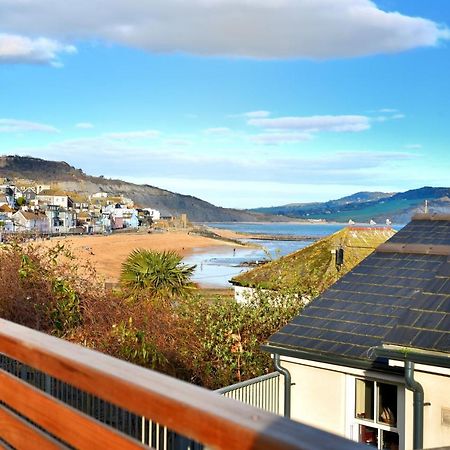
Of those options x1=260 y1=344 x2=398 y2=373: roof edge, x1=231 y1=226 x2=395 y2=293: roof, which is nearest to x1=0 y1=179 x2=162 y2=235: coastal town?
x1=231 y1=226 x2=395 y2=293: roof

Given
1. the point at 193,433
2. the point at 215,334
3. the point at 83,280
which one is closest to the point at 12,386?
the point at 193,433

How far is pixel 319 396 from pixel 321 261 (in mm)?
13319

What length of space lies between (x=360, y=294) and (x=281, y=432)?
9.56 m

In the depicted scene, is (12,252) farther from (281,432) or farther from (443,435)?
(281,432)

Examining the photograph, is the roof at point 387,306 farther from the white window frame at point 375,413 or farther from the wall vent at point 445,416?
the wall vent at point 445,416

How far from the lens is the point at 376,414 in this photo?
956 centimetres

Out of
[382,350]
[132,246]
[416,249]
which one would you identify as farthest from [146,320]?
Result: [132,246]

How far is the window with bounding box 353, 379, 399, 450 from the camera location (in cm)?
940

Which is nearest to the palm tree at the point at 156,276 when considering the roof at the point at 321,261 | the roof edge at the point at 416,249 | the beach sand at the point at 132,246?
the roof at the point at 321,261

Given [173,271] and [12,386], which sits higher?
[12,386]

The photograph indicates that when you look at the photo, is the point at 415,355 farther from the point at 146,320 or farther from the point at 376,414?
the point at 146,320

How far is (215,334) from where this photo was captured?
15305 millimetres

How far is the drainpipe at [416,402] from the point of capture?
8297 millimetres

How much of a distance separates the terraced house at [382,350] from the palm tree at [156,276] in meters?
9.67
